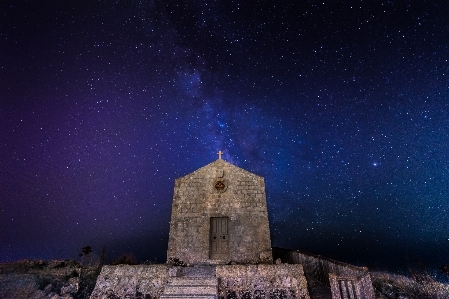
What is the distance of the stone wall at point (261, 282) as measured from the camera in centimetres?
1165

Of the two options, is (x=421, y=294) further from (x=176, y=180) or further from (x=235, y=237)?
(x=176, y=180)

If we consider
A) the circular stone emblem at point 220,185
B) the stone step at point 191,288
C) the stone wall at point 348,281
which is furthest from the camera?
the circular stone emblem at point 220,185

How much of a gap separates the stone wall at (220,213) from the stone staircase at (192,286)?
2978 millimetres

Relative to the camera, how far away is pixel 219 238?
55.5ft

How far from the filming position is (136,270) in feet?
42.5

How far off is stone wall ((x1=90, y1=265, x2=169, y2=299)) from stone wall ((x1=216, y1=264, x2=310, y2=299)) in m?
2.83

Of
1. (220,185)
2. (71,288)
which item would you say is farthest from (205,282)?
(71,288)

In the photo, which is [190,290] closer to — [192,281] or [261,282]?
[192,281]

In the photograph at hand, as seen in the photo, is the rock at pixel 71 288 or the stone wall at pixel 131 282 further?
the rock at pixel 71 288

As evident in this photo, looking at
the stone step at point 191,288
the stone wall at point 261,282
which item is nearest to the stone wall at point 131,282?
the stone step at point 191,288

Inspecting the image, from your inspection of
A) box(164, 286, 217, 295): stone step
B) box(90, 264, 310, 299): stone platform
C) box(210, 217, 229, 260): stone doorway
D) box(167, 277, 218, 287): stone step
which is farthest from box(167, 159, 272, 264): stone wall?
box(164, 286, 217, 295): stone step

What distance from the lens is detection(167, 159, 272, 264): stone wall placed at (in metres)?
16.3

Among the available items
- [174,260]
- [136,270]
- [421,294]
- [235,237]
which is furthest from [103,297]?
[421,294]

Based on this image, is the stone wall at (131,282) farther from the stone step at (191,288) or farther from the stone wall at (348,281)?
the stone wall at (348,281)
